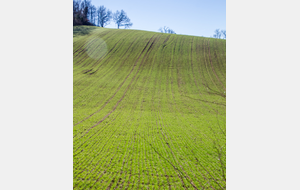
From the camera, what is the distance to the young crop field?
8414 mm

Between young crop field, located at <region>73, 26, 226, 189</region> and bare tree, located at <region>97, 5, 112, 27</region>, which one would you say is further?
bare tree, located at <region>97, 5, 112, 27</region>

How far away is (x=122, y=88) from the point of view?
27.2m

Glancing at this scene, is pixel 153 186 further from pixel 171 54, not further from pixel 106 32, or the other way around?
pixel 106 32

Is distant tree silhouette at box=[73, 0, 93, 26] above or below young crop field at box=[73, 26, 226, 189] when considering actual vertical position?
above

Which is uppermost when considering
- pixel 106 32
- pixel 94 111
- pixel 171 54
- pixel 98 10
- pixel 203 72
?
pixel 98 10

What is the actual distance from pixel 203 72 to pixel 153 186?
29159 mm

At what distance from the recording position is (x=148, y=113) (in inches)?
759

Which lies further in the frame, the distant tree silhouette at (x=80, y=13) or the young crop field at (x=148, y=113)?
the distant tree silhouette at (x=80, y=13)

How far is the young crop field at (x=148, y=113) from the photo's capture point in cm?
841

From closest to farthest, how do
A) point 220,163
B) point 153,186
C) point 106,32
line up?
point 153,186 < point 220,163 < point 106,32

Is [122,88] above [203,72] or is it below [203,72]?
below

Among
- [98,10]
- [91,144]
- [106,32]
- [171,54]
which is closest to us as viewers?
[91,144]

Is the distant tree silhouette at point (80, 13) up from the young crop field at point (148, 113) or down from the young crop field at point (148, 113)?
up
